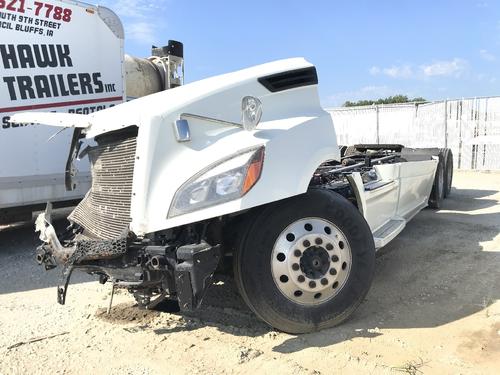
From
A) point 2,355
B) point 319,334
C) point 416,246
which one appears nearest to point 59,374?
point 2,355

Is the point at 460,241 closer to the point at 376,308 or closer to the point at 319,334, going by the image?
the point at 376,308

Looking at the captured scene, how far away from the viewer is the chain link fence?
16.8m

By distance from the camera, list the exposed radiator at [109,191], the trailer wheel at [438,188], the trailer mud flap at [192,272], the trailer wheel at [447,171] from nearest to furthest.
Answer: the trailer mud flap at [192,272]
the exposed radiator at [109,191]
the trailer wheel at [438,188]
the trailer wheel at [447,171]

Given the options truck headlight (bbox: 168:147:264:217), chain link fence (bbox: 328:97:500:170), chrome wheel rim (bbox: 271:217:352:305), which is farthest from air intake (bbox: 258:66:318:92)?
chain link fence (bbox: 328:97:500:170)

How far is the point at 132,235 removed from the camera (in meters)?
3.32

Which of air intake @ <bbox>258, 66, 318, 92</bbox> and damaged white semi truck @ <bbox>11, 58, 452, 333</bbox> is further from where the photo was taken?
air intake @ <bbox>258, 66, 318, 92</bbox>

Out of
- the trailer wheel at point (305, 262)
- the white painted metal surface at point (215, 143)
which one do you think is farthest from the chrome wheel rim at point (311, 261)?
the white painted metal surface at point (215, 143)

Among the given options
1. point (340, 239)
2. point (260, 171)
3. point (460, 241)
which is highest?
point (260, 171)

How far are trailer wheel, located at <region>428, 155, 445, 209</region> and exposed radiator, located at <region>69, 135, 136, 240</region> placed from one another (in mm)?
6351

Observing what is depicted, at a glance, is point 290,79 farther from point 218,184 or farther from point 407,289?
point 407,289

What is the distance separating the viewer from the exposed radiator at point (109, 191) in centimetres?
354

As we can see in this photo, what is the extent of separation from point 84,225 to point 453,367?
300 centimetres

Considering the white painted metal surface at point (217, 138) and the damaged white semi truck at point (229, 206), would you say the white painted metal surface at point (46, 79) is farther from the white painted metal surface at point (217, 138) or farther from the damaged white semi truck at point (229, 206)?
the white painted metal surface at point (217, 138)

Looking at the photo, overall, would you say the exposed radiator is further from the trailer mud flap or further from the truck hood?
the trailer mud flap
